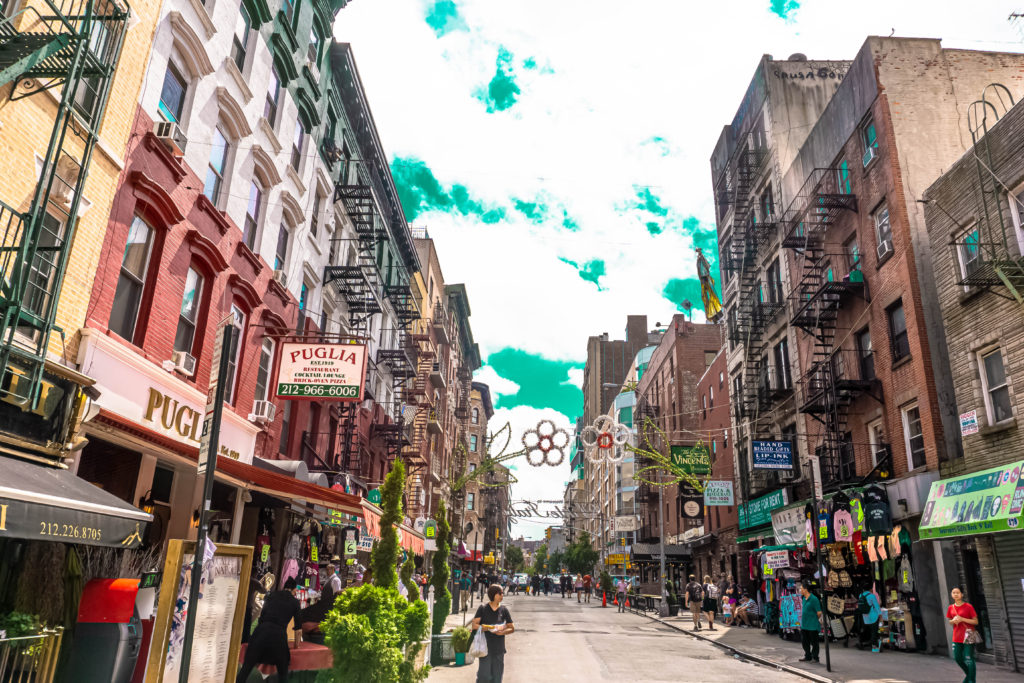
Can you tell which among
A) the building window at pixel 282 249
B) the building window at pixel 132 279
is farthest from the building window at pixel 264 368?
the building window at pixel 132 279

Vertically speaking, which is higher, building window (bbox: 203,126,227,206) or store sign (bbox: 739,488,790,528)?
building window (bbox: 203,126,227,206)

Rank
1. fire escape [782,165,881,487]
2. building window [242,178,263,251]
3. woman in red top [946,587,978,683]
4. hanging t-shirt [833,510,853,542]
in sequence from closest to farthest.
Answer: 1. woman in red top [946,587,978,683]
2. building window [242,178,263,251]
3. hanging t-shirt [833,510,853,542]
4. fire escape [782,165,881,487]

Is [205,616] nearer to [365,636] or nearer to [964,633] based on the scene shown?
[365,636]

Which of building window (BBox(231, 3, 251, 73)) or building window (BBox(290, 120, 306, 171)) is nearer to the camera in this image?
building window (BBox(231, 3, 251, 73))

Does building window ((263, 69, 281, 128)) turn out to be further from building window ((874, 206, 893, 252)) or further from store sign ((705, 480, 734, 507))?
store sign ((705, 480, 734, 507))

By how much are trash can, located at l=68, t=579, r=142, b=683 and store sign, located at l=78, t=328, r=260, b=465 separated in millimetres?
2404

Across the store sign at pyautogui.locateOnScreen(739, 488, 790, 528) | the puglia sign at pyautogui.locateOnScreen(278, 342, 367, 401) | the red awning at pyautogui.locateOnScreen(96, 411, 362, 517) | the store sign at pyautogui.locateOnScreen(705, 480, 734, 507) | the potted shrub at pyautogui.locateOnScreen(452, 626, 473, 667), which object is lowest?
the potted shrub at pyautogui.locateOnScreen(452, 626, 473, 667)

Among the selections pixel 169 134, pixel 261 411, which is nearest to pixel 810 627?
pixel 261 411

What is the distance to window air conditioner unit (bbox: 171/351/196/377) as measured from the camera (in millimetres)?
13820

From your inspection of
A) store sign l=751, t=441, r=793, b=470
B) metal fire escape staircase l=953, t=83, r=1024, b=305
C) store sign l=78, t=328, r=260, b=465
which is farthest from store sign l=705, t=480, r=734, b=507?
store sign l=78, t=328, r=260, b=465

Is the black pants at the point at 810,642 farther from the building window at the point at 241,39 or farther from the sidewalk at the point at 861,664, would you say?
the building window at the point at 241,39

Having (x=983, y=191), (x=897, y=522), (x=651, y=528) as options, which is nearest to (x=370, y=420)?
(x=897, y=522)

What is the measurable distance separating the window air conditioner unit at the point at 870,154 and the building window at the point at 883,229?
1.81m

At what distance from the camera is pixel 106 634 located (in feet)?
26.0
